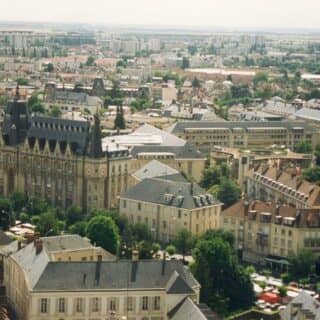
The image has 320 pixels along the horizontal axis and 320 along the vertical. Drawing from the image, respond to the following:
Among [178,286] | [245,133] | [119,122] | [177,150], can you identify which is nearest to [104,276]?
[178,286]

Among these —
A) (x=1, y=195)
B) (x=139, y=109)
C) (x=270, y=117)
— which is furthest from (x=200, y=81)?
(x=1, y=195)

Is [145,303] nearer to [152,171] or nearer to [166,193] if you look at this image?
[166,193]

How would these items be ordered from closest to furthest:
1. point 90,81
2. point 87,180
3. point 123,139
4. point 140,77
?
point 87,180 < point 123,139 < point 90,81 < point 140,77

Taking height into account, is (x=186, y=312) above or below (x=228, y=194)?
above

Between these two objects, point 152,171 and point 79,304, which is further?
point 152,171

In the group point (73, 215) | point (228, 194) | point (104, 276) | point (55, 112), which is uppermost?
point (104, 276)

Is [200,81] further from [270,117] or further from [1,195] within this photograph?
[1,195]
